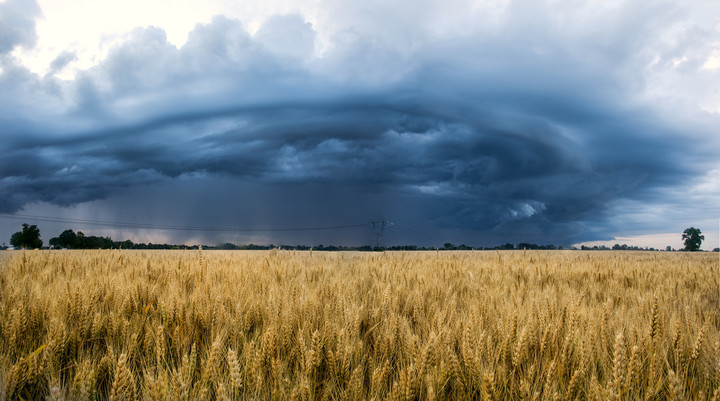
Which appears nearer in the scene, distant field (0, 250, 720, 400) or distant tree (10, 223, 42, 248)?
distant field (0, 250, 720, 400)

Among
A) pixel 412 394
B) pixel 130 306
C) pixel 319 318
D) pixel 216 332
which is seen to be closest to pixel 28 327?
pixel 130 306

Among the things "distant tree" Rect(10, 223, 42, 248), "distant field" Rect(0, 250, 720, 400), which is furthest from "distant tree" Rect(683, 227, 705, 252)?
"distant tree" Rect(10, 223, 42, 248)

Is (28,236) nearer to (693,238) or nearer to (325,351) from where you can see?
(325,351)

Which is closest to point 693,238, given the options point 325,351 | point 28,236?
point 325,351

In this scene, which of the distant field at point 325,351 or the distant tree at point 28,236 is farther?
the distant tree at point 28,236

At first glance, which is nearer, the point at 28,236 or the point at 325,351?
the point at 325,351

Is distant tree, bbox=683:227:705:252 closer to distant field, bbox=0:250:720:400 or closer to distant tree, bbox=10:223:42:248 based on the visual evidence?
distant field, bbox=0:250:720:400

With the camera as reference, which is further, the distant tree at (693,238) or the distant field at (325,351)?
the distant tree at (693,238)

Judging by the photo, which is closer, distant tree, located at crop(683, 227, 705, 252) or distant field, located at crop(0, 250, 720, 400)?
distant field, located at crop(0, 250, 720, 400)

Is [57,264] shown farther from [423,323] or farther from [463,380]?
[463,380]

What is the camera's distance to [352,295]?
3611 millimetres

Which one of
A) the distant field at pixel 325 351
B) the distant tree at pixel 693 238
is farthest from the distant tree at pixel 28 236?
the distant tree at pixel 693 238

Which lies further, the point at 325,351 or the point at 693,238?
the point at 693,238

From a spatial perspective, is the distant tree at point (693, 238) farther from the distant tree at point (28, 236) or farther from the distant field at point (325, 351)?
the distant tree at point (28, 236)
